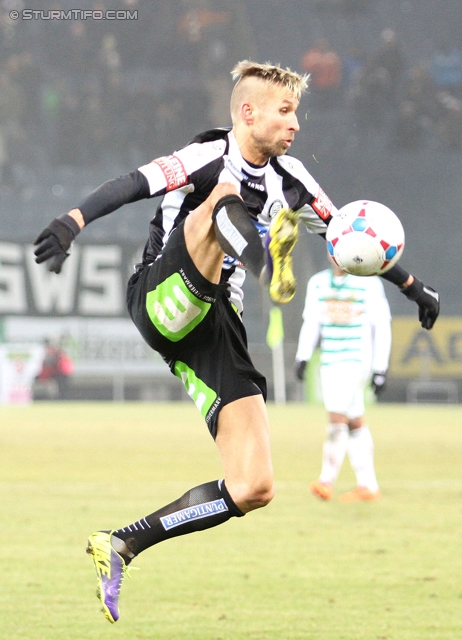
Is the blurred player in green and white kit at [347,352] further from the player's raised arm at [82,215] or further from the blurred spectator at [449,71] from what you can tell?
the blurred spectator at [449,71]

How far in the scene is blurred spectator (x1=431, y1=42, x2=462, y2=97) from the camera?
27219 millimetres

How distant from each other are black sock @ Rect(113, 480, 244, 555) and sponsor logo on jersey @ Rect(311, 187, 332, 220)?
51.1 inches

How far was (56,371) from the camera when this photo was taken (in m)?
22.0

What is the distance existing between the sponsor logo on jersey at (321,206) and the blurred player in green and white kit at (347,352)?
13.6ft

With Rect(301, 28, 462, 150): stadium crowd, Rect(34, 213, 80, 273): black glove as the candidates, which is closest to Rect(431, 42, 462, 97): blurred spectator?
Rect(301, 28, 462, 150): stadium crowd

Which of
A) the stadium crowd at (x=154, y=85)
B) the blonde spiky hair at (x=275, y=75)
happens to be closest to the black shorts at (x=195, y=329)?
the blonde spiky hair at (x=275, y=75)

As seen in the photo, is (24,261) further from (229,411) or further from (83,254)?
(229,411)

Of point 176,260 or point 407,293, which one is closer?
point 176,260

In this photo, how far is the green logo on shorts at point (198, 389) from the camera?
4231mm

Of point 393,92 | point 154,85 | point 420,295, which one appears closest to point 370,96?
point 393,92

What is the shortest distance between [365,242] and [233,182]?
24.9 inches

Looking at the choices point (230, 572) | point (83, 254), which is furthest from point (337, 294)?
point (83, 254)

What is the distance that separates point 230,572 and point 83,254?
1954 centimetres

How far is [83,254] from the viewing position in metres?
24.6
